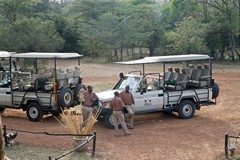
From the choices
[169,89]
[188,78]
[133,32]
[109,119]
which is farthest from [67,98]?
[133,32]

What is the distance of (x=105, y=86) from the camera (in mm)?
22734

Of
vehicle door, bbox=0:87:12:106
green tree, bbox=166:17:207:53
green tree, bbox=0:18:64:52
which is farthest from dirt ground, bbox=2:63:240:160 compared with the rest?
green tree, bbox=0:18:64:52

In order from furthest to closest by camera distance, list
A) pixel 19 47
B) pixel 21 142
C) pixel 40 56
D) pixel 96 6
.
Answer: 1. pixel 96 6
2. pixel 19 47
3. pixel 40 56
4. pixel 21 142

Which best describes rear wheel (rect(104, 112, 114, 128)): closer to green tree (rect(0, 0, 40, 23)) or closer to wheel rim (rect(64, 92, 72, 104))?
wheel rim (rect(64, 92, 72, 104))

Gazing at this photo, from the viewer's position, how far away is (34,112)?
14570 mm

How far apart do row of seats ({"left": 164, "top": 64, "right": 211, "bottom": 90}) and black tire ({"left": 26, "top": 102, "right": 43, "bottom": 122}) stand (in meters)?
4.37

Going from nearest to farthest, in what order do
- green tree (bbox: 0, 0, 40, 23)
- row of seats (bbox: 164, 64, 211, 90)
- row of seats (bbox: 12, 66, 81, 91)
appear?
1. row of seats (bbox: 12, 66, 81, 91)
2. row of seats (bbox: 164, 64, 211, 90)
3. green tree (bbox: 0, 0, 40, 23)

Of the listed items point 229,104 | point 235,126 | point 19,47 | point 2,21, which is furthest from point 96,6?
point 235,126

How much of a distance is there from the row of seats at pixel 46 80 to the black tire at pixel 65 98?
0.41 meters

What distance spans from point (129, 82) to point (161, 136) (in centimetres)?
278

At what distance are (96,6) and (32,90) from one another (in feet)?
123

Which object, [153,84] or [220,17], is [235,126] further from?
[220,17]

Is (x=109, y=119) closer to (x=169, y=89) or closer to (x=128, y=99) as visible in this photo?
(x=128, y=99)

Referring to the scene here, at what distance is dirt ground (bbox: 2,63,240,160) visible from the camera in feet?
34.8
